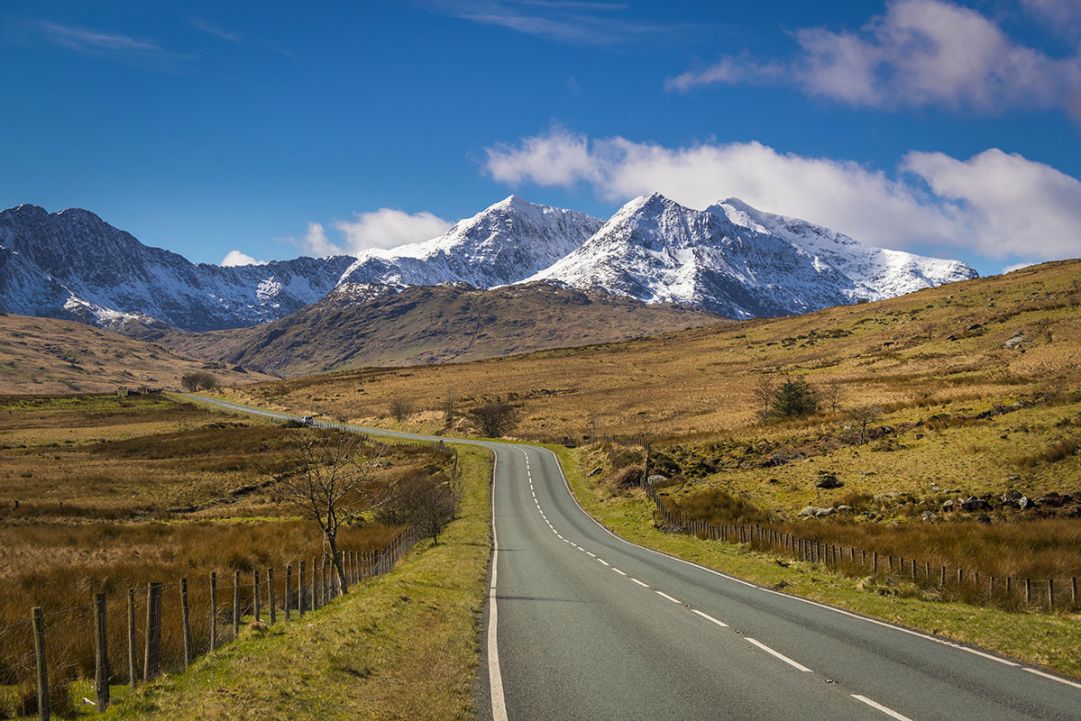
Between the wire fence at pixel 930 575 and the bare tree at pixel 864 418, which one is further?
the bare tree at pixel 864 418

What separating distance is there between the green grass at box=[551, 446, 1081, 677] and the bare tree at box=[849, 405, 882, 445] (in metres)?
19.6

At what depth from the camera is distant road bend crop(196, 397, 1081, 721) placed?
962 cm

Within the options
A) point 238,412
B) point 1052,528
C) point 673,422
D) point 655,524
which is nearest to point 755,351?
point 673,422

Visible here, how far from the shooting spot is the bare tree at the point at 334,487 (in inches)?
882

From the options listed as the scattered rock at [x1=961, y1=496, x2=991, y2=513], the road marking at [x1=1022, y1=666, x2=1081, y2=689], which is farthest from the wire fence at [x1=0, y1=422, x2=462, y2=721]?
the scattered rock at [x1=961, y1=496, x2=991, y2=513]

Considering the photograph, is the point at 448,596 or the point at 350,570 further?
the point at 350,570

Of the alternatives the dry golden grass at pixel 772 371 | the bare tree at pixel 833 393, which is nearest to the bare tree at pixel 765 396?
the dry golden grass at pixel 772 371

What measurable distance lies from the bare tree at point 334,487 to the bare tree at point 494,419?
2397cm

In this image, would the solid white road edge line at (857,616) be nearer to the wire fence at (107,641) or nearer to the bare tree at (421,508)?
the bare tree at (421,508)

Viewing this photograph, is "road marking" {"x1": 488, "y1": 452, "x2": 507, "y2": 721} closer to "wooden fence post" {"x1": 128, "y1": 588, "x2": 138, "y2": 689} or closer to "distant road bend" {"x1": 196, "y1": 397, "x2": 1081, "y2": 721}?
"distant road bend" {"x1": 196, "y1": 397, "x2": 1081, "y2": 721}

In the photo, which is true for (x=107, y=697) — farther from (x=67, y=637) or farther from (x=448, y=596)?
(x=448, y=596)

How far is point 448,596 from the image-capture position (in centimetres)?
1920

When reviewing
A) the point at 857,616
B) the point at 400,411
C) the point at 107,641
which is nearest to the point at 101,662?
the point at 107,641

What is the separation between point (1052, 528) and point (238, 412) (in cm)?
12969
